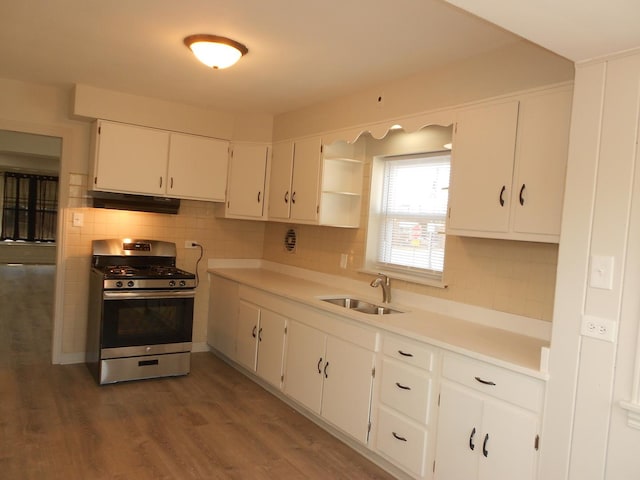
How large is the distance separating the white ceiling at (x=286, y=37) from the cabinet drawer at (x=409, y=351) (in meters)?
1.55

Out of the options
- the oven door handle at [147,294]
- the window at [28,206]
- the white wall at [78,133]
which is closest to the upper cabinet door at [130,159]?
the white wall at [78,133]

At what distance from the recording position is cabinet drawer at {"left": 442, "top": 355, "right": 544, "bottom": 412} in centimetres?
222

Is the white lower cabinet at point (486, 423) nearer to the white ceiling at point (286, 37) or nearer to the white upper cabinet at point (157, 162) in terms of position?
the white ceiling at point (286, 37)

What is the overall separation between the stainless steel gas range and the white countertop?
31.6 inches

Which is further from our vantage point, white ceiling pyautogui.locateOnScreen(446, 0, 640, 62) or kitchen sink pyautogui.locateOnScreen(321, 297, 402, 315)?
kitchen sink pyautogui.locateOnScreen(321, 297, 402, 315)

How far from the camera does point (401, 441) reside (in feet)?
9.25

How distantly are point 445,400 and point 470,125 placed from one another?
4.92 feet

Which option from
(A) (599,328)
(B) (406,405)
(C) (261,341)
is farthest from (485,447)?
(C) (261,341)

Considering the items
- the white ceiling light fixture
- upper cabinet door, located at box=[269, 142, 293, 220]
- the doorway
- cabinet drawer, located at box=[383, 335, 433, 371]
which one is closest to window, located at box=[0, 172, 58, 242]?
the doorway

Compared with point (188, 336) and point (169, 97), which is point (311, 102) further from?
point (188, 336)

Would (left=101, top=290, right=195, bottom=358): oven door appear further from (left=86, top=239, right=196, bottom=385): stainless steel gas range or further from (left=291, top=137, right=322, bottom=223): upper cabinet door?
(left=291, top=137, right=322, bottom=223): upper cabinet door

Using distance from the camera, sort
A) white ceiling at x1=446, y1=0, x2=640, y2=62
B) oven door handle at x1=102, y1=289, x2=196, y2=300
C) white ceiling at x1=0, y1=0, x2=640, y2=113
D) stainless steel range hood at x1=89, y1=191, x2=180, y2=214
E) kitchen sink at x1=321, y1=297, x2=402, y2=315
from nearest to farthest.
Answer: white ceiling at x1=446, y1=0, x2=640, y2=62
white ceiling at x1=0, y1=0, x2=640, y2=113
kitchen sink at x1=321, y1=297, x2=402, y2=315
oven door handle at x1=102, y1=289, x2=196, y2=300
stainless steel range hood at x1=89, y1=191, x2=180, y2=214

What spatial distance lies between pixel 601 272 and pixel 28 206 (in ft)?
40.2

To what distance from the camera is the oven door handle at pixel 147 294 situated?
13.5 feet
